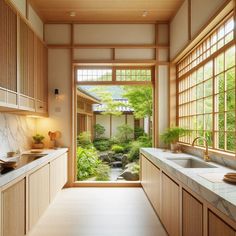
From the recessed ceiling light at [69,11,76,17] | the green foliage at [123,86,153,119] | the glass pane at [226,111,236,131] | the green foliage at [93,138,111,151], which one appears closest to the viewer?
the glass pane at [226,111,236,131]

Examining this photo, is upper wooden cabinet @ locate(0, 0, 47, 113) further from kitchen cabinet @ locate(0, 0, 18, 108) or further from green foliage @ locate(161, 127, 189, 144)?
green foliage @ locate(161, 127, 189, 144)

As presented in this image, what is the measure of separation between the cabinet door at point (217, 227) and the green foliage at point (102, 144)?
8593 millimetres

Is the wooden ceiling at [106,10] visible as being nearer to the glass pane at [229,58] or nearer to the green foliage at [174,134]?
the glass pane at [229,58]

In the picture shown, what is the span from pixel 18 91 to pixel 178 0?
285cm

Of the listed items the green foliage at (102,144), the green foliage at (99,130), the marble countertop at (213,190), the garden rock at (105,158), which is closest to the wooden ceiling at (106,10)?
the marble countertop at (213,190)

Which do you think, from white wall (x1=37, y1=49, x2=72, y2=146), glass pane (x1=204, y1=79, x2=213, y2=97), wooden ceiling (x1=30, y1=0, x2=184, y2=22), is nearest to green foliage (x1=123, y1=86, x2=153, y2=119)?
wooden ceiling (x1=30, y1=0, x2=184, y2=22)

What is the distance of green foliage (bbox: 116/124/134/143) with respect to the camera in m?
10.2

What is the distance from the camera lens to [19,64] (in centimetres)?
314

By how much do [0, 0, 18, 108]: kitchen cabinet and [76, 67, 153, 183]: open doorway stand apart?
80.1 inches

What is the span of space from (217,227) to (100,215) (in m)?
2.27

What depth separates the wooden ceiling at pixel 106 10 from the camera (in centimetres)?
398

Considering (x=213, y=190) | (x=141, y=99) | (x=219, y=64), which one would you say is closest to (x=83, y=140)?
(x=141, y=99)

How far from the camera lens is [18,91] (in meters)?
3.08

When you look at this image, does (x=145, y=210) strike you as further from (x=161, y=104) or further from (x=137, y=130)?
(x=137, y=130)
